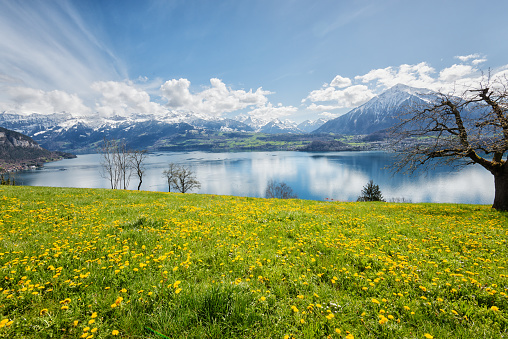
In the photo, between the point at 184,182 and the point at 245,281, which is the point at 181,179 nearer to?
the point at 184,182

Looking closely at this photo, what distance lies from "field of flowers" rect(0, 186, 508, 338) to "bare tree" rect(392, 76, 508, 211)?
21.0ft

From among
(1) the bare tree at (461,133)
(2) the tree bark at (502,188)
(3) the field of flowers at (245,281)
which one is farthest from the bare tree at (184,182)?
(2) the tree bark at (502,188)

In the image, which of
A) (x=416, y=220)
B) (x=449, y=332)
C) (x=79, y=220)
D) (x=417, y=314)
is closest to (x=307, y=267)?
(x=417, y=314)

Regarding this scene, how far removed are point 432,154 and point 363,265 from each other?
13033 millimetres

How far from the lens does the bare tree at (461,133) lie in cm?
1216

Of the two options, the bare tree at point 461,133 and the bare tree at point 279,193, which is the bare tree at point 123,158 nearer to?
the bare tree at point 279,193

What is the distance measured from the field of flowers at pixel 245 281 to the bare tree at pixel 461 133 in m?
6.40

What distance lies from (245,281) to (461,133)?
16100mm

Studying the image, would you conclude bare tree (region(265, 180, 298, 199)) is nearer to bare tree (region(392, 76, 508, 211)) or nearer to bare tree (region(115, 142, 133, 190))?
bare tree (region(115, 142, 133, 190))

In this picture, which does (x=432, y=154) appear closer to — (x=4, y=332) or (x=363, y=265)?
(x=363, y=265)

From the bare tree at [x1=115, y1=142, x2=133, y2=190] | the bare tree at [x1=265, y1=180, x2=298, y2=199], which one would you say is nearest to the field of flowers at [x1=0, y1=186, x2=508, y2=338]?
the bare tree at [x1=115, y1=142, x2=133, y2=190]

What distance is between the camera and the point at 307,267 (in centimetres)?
595

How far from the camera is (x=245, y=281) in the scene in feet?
16.3

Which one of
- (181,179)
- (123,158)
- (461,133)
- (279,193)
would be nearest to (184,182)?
(181,179)
